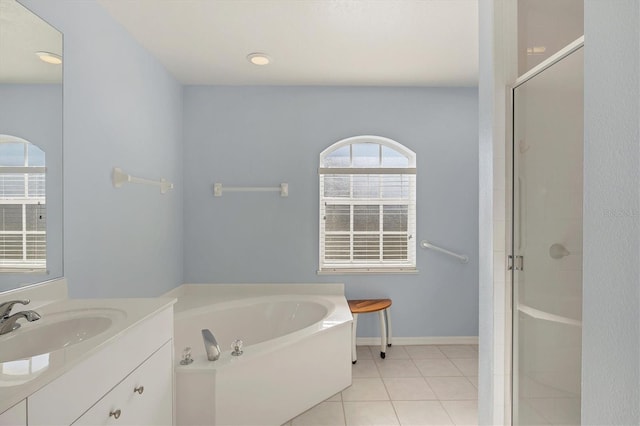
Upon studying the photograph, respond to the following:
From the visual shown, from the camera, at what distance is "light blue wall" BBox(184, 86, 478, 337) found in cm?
335

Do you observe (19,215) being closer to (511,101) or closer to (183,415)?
(183,415)

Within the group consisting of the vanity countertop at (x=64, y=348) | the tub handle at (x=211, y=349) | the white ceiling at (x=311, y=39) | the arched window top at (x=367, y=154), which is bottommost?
the tub handle at (x=211, y=349)

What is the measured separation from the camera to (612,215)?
0.83 metres

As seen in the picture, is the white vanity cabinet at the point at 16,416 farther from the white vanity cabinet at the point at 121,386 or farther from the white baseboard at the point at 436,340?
the white baseboard at the point at 436,340

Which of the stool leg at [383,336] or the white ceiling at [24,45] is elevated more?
the white ceiling at [24,45]

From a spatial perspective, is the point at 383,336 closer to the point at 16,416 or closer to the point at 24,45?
the point at 16,416

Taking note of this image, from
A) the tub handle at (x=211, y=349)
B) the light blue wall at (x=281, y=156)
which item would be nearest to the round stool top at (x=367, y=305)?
the light blue wall at (x=281, y=156)

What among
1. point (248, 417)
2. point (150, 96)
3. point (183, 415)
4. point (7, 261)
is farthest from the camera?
point (150, 96)

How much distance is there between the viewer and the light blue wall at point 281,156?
3.35 m

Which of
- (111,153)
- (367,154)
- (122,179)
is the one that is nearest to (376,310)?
(367,154)

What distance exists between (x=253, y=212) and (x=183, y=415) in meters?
1.84

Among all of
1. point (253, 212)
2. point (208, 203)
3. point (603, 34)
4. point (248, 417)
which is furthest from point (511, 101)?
point (208, 203)

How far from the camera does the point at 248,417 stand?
6.46 feet

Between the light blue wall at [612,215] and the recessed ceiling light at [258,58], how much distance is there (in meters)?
2.18
